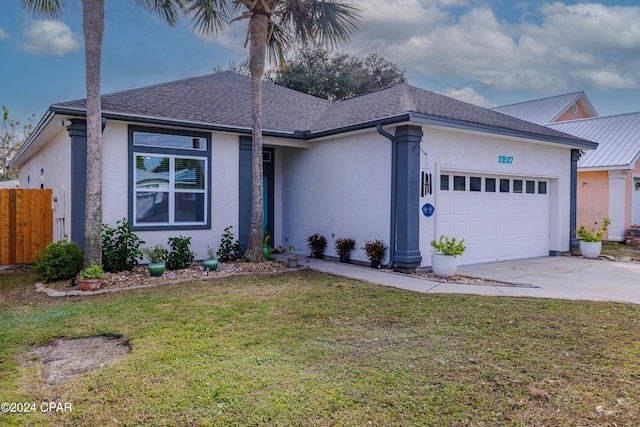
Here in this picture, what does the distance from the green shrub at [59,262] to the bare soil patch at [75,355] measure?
352cm

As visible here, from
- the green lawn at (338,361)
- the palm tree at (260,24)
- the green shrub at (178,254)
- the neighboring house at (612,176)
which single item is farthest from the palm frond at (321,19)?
the neighboring house at (612,176)

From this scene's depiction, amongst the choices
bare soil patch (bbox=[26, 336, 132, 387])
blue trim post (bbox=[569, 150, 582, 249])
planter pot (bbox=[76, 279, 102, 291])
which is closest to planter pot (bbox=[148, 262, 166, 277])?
planter pot (bbox=[76, 279, 102, 291])

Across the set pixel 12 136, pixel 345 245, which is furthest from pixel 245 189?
pixel 12 136

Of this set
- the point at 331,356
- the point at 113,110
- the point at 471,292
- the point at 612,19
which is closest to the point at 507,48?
the point at 612,19

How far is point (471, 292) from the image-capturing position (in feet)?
22.8

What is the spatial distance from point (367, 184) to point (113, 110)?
546 cm

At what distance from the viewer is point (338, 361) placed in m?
3.91

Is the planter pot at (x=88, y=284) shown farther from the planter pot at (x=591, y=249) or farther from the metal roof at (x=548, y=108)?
the metal roof at (x=548, y=108)

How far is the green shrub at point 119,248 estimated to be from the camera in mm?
8195

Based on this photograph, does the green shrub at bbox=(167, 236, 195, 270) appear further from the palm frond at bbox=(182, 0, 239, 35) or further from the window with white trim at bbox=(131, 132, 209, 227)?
the palm frond at bbox=(182, 0, 239, 35)

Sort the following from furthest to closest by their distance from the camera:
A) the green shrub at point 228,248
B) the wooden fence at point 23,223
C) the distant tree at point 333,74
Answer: the distant tree at point 333,74 < the wooden fence at point 23,223 < the green shrub at point 228,248

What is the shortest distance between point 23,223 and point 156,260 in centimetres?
505

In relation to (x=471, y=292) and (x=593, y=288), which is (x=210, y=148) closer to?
(x=471, y=292)

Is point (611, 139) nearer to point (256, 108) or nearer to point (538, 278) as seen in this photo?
point (538, 278)
